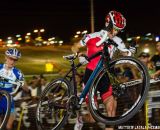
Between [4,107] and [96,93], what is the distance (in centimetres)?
207

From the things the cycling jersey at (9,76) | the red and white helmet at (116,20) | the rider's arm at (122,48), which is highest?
the red and white helmet at (116,20)

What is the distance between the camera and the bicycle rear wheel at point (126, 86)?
6515mm

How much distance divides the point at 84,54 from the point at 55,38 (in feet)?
237

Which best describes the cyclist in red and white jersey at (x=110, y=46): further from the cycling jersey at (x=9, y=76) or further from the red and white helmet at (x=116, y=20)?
the cycling jersey at (x=9, y=76)

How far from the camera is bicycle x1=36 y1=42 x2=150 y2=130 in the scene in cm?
659

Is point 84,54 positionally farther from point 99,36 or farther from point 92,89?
point 92,89

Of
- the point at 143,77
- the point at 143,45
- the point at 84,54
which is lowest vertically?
the point at 143,77

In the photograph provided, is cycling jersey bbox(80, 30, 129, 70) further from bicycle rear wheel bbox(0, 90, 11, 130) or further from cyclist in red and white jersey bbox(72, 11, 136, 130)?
bicycle rear wheel bbox(0, 90, 11, 130)

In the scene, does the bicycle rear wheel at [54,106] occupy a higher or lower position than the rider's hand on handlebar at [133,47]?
lower

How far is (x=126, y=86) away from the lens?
6844mm

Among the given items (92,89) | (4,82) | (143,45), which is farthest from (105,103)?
(143,45)

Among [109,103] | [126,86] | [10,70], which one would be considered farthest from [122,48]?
→ [10,70]

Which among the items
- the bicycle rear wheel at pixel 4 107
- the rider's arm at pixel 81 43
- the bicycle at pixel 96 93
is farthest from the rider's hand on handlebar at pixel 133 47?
the bicycle rear wheel at pixel 4 107

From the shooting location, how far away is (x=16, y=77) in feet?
29.4
